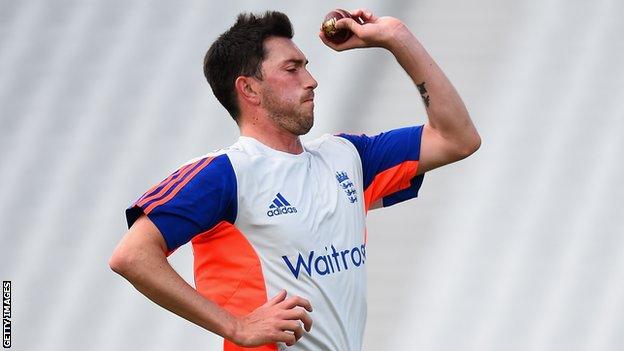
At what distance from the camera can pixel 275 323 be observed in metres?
2.51

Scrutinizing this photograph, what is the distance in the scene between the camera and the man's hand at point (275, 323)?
251cm

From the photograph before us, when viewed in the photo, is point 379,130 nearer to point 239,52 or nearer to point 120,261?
point 239,52

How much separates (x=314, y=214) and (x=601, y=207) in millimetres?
2147

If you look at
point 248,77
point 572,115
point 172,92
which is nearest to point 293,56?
point 248,77

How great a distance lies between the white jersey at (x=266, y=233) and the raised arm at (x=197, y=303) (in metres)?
0.07

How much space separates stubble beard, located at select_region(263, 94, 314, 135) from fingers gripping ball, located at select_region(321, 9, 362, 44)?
222 mm

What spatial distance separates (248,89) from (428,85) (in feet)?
1.46

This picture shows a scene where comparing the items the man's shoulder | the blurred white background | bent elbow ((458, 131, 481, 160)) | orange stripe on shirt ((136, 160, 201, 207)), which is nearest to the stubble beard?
the man's shoulder

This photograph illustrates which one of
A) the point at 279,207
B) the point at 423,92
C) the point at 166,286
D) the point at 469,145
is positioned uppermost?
the point at 423,92

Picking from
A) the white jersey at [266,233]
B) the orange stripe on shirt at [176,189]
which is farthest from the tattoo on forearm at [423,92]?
the orange stripe on shirt at [176,189]

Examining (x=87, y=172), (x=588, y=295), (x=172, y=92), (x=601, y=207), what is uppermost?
(x=172, y=92)

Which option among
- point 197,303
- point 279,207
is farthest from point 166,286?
point 279,207

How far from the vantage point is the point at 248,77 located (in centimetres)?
287

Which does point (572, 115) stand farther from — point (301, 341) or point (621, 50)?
point (301, 341)
